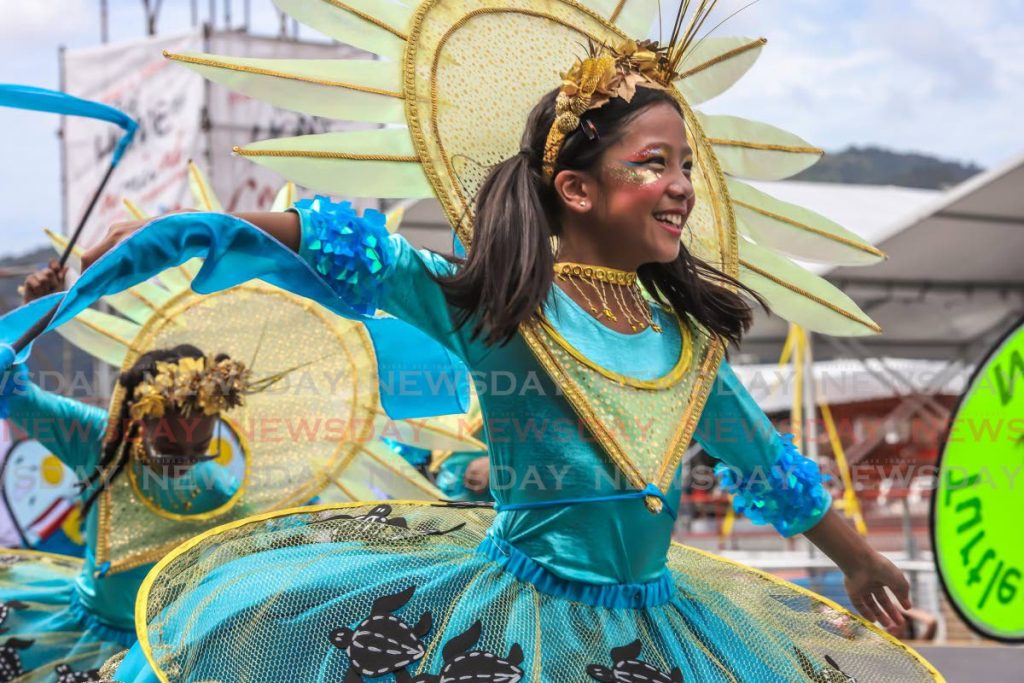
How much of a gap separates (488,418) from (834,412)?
1027 centimetres

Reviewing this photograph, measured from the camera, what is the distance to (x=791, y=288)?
2.61 metres

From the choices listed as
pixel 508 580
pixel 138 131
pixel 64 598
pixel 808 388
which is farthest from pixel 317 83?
pixel 138 131

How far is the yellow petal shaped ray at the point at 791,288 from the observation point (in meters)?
2.61

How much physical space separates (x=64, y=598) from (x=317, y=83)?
Answer: 2.12m

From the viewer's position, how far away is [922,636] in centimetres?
580

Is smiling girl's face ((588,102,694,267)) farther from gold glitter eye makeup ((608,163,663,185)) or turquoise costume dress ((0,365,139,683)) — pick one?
turquoise costume dress ((0,365,139,683))

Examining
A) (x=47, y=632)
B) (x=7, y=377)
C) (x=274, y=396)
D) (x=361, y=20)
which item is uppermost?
(x=361, y=20)

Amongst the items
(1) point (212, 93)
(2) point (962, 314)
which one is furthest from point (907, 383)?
(1) point (212, 93)

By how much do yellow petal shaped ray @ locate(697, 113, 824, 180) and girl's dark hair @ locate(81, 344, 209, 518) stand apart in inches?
66.0

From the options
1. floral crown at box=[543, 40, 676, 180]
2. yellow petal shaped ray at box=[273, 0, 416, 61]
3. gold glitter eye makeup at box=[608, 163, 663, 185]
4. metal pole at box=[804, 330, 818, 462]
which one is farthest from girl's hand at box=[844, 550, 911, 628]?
metal pole at box=[804, 330, 818, 462]

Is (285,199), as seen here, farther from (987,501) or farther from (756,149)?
(987,501)

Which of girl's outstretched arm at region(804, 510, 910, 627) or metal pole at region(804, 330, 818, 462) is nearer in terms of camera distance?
girl's outstretched arm at region(804, 510, 910, 627)

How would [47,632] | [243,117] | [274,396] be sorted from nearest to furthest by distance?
[47,632]
[274,396]
[243,117]

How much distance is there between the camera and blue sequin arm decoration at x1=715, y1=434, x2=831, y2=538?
2.38 m
